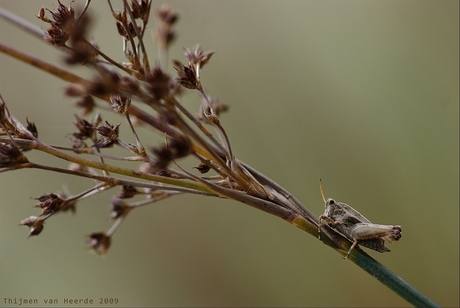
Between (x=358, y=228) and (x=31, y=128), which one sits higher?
(x=358, y=228)

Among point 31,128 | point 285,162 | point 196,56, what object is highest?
point 285,162

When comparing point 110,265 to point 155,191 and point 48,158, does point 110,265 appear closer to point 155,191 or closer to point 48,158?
point 48,158

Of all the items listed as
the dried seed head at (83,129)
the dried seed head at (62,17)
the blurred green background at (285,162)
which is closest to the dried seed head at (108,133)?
the dried seed head at (83,129)

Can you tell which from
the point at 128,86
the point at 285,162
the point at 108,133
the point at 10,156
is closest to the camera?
the point at 128,86

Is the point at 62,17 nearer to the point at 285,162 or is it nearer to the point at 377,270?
the point at 377,270

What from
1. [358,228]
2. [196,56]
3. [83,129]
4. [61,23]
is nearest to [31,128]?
[83,129]

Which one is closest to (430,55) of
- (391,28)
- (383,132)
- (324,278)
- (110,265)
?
(391,28)

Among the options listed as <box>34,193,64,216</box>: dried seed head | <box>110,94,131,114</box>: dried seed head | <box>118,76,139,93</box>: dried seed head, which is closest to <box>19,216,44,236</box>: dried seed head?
<box>34,193,64,216</box>: dried seed head
